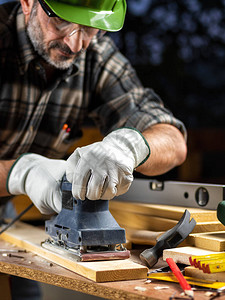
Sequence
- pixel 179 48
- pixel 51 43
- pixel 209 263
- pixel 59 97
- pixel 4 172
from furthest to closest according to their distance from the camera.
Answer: pixel 179 48 < pixel 59 97 < pixel 51 43 < pixel 4 172 < pixel 209 263

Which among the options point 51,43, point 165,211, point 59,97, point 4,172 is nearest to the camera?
point 165,211

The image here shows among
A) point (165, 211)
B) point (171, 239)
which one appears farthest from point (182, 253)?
point (165, 211)

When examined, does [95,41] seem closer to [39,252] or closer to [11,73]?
[11,73]

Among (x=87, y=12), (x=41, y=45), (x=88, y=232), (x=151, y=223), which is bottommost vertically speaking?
(x=151, y=223)

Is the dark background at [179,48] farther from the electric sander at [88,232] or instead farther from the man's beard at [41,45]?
the electric sander at [88,232]

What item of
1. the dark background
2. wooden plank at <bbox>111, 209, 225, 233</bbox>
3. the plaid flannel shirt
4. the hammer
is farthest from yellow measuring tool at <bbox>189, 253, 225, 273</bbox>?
the dark background

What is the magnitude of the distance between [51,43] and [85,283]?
1.03m

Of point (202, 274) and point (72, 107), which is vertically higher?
point (72, 107)

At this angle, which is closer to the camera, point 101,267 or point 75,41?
point 101,267

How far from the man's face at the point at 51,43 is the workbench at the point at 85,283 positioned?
0.80m

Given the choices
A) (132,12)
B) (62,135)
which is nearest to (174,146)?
(62,135)

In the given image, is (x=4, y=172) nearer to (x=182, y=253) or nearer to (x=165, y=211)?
(x=165, y=211)

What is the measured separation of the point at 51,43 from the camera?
1.84 meters

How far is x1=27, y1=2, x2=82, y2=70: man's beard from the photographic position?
73.1 inches
